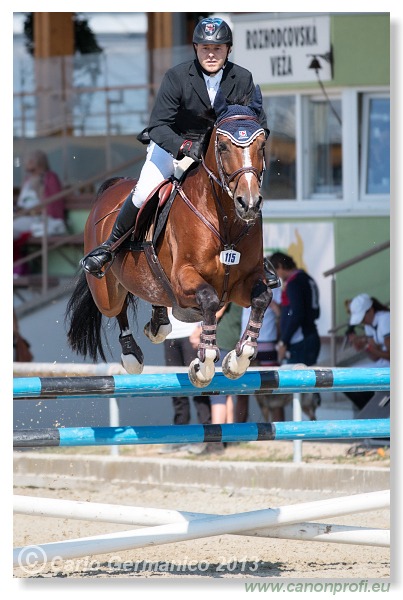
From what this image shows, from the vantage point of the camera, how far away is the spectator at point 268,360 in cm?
899

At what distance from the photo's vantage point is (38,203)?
11.8 m

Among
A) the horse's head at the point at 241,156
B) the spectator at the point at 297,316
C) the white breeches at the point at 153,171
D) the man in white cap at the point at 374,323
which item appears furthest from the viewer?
the spectator at the point at 297,316

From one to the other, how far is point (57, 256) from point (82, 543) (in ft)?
20.8

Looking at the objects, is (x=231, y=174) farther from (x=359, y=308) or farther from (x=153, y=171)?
(x=359, y=308)

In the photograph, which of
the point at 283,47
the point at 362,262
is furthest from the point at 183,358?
the point at 283,47

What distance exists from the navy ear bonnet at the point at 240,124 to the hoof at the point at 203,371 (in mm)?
986

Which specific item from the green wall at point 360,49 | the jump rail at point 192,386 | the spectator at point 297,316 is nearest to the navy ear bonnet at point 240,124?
the jump rail at point 192,386

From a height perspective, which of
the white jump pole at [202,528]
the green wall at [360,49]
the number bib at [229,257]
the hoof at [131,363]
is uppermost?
the green wall at [360,49]

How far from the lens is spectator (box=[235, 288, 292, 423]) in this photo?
8.99 metres

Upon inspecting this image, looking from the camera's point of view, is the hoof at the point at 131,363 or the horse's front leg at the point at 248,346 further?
the hoof at the point at 131,363

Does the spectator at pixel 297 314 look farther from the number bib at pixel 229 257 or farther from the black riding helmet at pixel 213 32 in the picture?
the black riding helmet at pixel 213 32

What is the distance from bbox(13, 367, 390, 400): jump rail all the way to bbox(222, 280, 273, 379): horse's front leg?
105 millimetres

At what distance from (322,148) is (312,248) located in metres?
0.99
